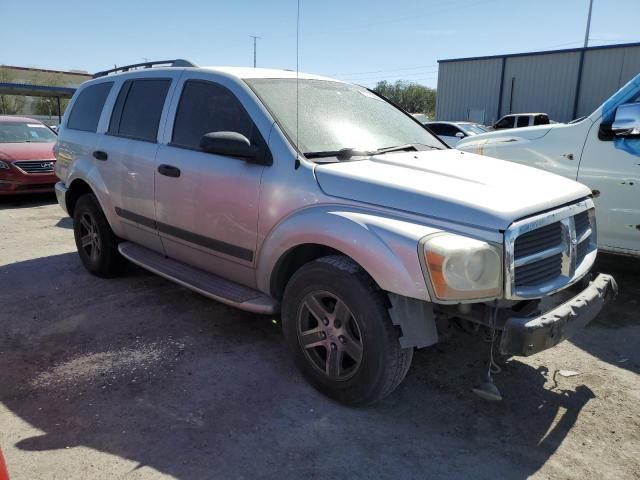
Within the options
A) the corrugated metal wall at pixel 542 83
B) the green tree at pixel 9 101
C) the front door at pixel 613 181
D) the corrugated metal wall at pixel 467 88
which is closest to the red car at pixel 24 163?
the front door at pixel 613 181

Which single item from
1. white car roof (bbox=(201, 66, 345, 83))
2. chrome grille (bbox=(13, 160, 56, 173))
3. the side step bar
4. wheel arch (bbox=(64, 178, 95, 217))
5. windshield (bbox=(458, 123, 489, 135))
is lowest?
the side step bar

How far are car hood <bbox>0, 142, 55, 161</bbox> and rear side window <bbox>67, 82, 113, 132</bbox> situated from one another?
5052 mm

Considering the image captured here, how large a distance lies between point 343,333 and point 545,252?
1.18 m

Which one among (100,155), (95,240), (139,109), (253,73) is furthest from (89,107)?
(253,73)

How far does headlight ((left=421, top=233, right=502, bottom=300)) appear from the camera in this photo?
2.46 m

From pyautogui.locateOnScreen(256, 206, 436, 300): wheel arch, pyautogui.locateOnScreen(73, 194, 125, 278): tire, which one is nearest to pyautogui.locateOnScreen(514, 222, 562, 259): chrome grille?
pyautogui.locateOnScreen(256, 206, 436, 300): wheel arch

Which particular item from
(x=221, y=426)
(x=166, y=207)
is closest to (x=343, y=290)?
(x=221, y=426)

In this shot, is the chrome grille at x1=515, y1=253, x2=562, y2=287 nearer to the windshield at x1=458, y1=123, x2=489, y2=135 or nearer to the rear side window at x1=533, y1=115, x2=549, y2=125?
the windshield at x1=458, y1=123, x2=489, y2=135

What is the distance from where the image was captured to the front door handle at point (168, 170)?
3.90 metres

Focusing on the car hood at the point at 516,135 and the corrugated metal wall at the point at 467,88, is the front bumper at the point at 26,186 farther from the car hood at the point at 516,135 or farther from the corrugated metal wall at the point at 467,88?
the corrugated metal wall at the point at 467,88

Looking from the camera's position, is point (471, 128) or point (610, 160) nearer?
point (610, 160)

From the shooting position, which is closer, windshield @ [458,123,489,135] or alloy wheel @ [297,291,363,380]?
alloy wheel @ [297,291,363,380]

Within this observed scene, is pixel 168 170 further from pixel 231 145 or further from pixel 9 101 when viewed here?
pixel 9 101

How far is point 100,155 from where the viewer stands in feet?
15.8
